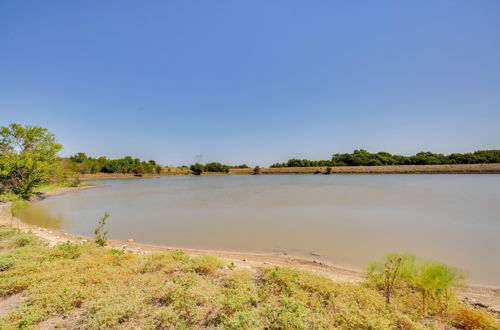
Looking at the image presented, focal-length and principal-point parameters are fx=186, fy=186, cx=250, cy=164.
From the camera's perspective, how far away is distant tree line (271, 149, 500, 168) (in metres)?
44.1

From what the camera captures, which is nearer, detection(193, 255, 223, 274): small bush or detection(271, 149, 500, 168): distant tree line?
detection(193, 255, 223, 274): small bush

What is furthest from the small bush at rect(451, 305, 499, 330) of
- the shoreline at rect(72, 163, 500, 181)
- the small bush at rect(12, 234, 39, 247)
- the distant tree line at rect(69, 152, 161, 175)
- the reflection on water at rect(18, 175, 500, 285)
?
the distant tree line at rect(69, 152, 161, 175)

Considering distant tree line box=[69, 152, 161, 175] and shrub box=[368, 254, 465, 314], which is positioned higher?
distant tree line box=[69, 152, 161, 175]

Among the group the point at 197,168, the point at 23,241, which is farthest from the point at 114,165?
the point at 23,241

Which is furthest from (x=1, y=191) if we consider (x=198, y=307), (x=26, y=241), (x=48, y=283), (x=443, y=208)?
(x=443, y=208)

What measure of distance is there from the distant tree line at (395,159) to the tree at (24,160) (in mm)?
63372

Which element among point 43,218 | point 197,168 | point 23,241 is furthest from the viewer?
point 197,168

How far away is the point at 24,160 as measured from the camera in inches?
685

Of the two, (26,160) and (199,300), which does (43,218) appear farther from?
(199,300)

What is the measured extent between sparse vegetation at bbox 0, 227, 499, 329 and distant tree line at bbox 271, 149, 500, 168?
6427cm

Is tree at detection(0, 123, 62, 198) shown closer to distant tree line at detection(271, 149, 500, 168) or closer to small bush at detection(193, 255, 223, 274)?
small bush at detection(193, 255, 223, 274)

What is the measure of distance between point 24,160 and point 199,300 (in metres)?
24.9

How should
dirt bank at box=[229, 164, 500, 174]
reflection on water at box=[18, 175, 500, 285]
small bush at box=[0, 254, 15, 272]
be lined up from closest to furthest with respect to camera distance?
small bush at box=[0, 254, 15, 272] < reflection on water at box=[18, 175, 500, 285] < dirt bank at box=[229, 164, 500, 174]

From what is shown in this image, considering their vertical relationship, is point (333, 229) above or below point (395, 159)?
below
